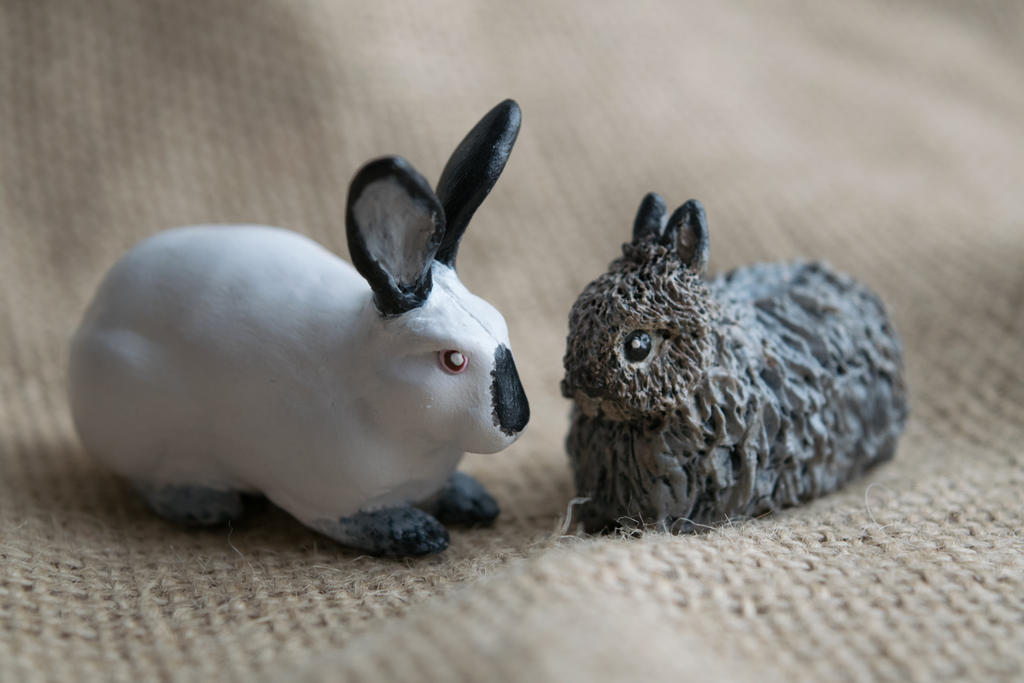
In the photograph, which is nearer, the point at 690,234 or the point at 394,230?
the point at 394,230

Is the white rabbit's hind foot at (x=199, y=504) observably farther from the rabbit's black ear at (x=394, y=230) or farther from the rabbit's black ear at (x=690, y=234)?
the rabbit's black ear at (x=690, y=234)

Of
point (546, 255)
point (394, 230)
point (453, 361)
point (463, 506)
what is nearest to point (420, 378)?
point (453, 361)

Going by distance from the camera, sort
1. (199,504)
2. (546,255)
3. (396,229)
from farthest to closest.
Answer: (546,255), (199,504), (396,229)

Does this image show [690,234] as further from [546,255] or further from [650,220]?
[546,255]

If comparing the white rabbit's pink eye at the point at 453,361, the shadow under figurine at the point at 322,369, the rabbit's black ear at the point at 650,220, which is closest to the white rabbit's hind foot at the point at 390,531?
the shadow under figurine at the point at 322,369

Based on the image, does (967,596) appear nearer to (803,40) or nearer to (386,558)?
(386,558)

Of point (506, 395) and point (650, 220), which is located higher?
point (650, 220)
